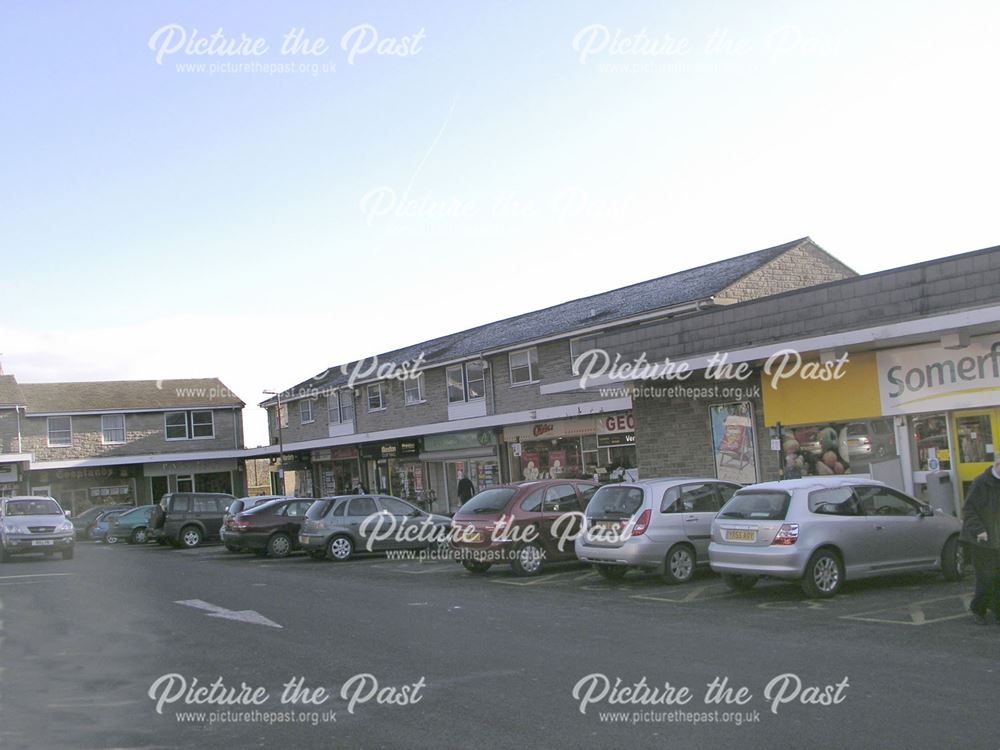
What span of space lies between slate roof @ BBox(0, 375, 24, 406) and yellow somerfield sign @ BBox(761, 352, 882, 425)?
38.9 m

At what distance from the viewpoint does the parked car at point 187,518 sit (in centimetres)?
2906

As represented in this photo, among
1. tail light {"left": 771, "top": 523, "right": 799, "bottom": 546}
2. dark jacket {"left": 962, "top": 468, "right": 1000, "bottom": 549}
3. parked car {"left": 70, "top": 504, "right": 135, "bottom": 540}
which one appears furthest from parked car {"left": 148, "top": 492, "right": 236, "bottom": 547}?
dark jacket {"left": 962, "top": 468, "right": 1000, "bottom": 549}

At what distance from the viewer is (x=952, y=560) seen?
1316 centimetres

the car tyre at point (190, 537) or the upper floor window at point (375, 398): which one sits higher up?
the upper floor window at point (375, 398)

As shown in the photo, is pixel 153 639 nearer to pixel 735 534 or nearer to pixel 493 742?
pixel 493 742

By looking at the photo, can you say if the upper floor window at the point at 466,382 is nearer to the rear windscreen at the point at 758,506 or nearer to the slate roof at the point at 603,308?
the slate roof at the point at 603,308

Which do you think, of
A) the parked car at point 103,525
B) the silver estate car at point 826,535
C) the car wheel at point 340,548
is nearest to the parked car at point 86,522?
the parked car at point 103,525

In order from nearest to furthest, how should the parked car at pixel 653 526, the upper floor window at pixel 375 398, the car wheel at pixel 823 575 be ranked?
the car wheel at pixel 823 575
the parked car at pixel 653 526
the upper floor window at pixel 375 398

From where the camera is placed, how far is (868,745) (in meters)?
5.90

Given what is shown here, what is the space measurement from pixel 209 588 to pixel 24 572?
6572mm

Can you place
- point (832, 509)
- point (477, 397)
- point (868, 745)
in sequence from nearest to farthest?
point (868, 745)
point (832, 509)
point (477, 397)

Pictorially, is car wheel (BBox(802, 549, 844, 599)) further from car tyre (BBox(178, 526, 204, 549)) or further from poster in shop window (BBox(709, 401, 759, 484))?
car tyre (BBox(178, 526, 204, 549))

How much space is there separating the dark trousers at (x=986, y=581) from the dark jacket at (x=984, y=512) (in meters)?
0.10

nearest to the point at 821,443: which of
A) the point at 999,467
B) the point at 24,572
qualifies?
the point at 999,467
